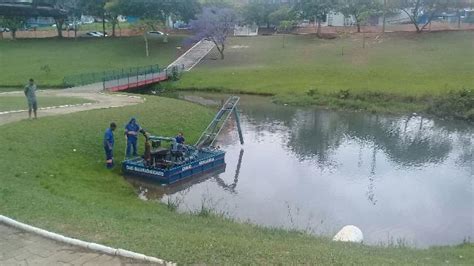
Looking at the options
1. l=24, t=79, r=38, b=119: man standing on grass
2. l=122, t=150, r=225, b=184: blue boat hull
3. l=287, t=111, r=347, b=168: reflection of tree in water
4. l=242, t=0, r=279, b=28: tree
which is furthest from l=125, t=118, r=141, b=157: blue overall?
l=242, t=0, r=279, b=28: tree

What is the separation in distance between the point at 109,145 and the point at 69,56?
4556 cm

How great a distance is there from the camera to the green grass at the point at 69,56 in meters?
53.1

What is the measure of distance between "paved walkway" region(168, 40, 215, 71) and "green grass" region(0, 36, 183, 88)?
139 cm

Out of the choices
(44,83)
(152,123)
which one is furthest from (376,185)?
(44,83)

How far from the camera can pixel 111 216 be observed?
46.4ft

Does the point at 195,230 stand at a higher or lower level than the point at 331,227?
higher

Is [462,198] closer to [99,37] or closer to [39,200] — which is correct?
[39,200]

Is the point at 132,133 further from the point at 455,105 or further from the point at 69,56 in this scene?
the point at 69,56

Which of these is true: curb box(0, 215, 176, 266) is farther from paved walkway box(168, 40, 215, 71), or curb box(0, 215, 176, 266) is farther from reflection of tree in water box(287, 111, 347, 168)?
paved walkway box(168, 40, 215, 71)

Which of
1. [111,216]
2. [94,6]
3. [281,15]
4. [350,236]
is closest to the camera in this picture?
[111,216]

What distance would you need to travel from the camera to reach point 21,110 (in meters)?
27.8

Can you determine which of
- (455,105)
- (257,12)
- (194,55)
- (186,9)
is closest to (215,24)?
(194,55)

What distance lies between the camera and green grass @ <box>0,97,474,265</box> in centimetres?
1071

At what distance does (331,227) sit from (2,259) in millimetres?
10765
